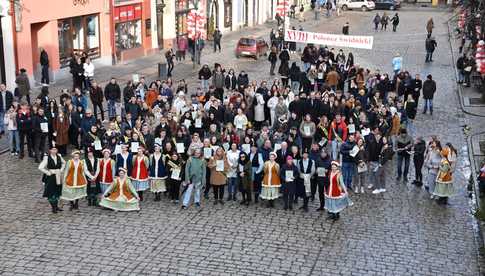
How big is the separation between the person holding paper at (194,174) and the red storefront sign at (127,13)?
871 inches

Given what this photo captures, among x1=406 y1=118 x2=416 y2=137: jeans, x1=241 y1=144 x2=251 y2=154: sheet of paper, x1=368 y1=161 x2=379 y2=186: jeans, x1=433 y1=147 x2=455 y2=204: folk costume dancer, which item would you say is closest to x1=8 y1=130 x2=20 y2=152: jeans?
x1=241 y1=144 x2=251 y2=154: sheet of paper

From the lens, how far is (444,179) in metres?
17.5

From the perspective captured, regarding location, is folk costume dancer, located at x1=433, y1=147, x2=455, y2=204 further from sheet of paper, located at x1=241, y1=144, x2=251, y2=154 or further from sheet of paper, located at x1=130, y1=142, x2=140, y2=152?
sheet of paper, located at x1=130, y1=142, x2=140, y2=152

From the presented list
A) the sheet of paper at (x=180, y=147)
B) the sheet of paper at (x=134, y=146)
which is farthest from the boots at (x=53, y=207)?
the sheet of paper at (x=180, y=147)

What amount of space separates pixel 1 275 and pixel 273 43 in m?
28.9

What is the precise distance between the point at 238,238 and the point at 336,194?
7.95ft

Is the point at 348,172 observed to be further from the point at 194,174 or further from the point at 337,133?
the point at 194,174

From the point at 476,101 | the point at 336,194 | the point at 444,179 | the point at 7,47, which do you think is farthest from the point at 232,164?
the point at 476,101

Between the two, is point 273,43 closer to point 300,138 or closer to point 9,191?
point 300,138

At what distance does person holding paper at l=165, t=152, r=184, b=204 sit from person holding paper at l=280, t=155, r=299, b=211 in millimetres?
2315

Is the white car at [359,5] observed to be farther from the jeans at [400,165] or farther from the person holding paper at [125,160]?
the person holding paper at [125,160]

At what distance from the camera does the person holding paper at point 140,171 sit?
17.1m

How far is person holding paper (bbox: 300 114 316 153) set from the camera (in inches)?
798

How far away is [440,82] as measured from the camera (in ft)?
112
